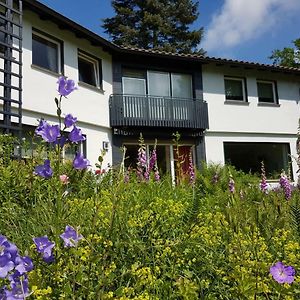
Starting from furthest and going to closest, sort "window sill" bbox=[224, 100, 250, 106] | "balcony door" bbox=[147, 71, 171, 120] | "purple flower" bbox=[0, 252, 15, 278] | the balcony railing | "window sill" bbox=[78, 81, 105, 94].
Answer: "window sill" bbox=[224, 100, 250, 106], "balcony door" bbox=[147, 71, 171, 120], the balcony railing, "window sill" bbox=[78, 81, 105, 94], "purple flower" bbox=[0, 252, 15, 278]

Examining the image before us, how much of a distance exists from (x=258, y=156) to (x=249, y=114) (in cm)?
198

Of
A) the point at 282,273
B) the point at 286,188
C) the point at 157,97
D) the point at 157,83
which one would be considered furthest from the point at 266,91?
the point at 282,273

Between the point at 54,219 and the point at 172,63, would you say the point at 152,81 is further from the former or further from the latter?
the point at 54,219

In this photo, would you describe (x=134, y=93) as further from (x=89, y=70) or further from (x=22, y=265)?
(x=22, y=265)

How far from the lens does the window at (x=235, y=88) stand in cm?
1750

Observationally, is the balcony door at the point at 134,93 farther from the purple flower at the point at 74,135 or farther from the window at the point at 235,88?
the purple flower at the point at 74,135

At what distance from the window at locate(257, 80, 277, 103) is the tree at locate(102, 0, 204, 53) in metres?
15.6

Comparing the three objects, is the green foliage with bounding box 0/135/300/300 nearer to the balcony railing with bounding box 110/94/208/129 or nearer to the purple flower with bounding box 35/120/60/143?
the purple flower with bounding box 35/120/60/143

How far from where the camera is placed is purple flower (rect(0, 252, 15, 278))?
3.78ft

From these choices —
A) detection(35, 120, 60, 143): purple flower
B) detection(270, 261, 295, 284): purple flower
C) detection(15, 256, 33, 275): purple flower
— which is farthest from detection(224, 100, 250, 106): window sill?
detection(15, 256, 33, 275): purple flower

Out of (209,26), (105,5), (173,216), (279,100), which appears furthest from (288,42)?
(173,216)

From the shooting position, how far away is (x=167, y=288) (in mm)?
1710

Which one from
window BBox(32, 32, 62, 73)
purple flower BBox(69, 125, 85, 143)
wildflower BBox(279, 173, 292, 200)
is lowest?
wildflower BBox(279, 173, 292, 200)

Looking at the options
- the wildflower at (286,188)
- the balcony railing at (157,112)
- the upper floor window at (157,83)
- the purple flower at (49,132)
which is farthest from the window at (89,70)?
the purple flower at (49,132)
